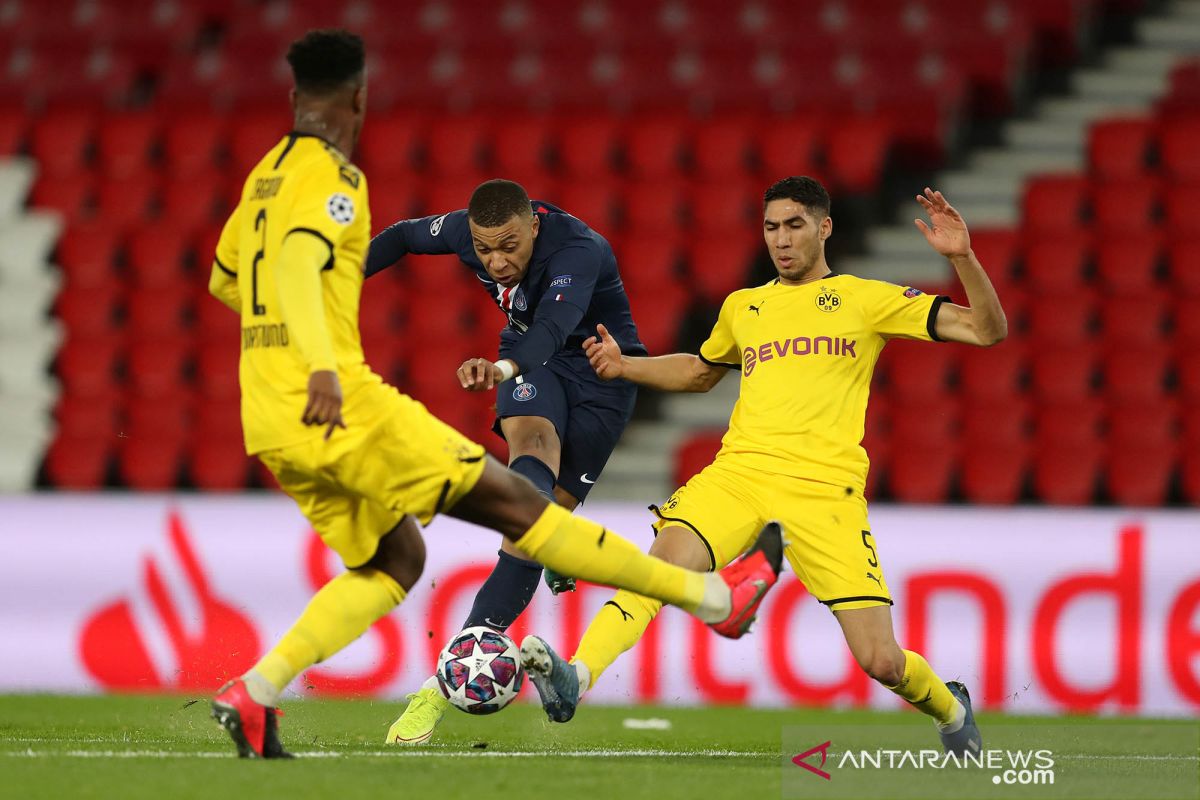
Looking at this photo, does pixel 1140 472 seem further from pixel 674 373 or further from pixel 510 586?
pixel 510 586

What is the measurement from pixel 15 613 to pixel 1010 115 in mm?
9024

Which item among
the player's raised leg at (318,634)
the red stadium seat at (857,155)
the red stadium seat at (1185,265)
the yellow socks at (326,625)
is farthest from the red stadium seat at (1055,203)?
the yellow socks at (326,625)

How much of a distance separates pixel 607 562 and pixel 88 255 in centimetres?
841

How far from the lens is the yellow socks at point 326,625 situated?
5.07m

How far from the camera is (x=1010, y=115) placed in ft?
46.2

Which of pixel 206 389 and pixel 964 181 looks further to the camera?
pixel 964 181

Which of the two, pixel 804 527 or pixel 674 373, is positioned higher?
pixel 674 373

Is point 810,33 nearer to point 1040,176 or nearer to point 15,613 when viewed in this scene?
point 1040,176

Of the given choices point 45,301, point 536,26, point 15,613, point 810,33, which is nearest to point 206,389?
point 45,301

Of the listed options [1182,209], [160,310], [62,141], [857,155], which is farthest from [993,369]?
[62,141]

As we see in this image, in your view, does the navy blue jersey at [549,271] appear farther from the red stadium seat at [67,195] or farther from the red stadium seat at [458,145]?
the red stadium seat at [67,195]

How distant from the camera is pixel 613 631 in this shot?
6059 millimetres

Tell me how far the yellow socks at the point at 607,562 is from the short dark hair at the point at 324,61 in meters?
1.47

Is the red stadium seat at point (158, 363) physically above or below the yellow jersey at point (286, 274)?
below
